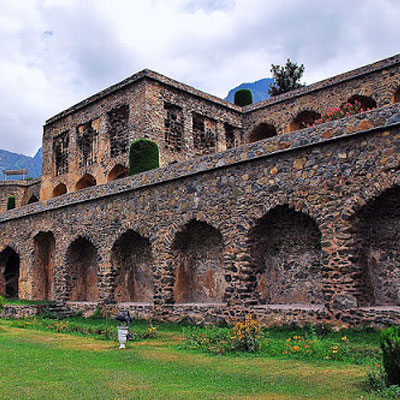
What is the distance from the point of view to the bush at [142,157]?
1684cm

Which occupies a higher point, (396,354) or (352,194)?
(352,194)

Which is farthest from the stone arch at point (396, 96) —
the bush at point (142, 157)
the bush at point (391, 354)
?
the bush at point (391, 354)

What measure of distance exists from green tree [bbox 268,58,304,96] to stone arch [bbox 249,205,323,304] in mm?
25948

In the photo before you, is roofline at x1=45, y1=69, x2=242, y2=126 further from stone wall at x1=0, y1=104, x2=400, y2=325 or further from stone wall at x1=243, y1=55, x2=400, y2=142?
→ stone wall at x1=0, y1=104, x2=400, y2=325

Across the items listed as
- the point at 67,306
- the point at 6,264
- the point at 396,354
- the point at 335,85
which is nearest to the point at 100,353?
the point at 396,354

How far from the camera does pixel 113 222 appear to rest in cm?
1503

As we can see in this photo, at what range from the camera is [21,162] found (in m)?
156

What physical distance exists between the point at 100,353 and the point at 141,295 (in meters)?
6.54

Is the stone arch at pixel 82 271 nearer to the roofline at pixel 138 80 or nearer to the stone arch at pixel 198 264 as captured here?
the stone arch at pixel 198 264

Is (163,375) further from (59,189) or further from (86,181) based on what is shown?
(59,189)

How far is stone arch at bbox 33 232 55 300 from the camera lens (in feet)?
61.0

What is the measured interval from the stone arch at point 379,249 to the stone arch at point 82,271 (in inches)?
376

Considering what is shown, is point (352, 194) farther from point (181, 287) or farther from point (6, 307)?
point (6, 307)

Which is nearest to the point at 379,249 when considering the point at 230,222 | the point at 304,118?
the point at 230,222
